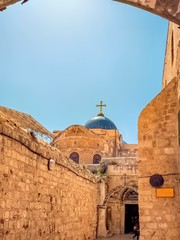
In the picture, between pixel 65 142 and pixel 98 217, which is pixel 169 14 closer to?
pixel 98 217

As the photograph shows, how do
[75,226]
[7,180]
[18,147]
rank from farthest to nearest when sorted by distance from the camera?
1. [75,226]
2. [18,147]
3. [7,180]

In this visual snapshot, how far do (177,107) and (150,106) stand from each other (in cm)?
76

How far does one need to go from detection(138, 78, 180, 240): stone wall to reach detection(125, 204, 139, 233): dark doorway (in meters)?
16.1

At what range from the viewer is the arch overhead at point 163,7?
2.69m

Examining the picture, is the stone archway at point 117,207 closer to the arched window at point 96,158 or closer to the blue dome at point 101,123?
the arched window at point 96,158

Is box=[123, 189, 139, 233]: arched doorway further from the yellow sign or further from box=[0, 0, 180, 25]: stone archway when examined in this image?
box=[0, 0, 180, 25]: stone archway

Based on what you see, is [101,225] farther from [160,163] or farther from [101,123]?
[101,123]

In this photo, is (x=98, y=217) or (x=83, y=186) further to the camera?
(x=98, y=217)

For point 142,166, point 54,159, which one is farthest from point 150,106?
point 54,159

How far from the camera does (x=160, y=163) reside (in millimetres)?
7082

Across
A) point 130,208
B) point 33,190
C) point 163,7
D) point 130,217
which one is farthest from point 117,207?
point 163,7

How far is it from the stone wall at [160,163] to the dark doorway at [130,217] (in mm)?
16127

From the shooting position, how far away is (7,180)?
561 centimetres

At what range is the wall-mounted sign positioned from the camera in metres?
6.95
